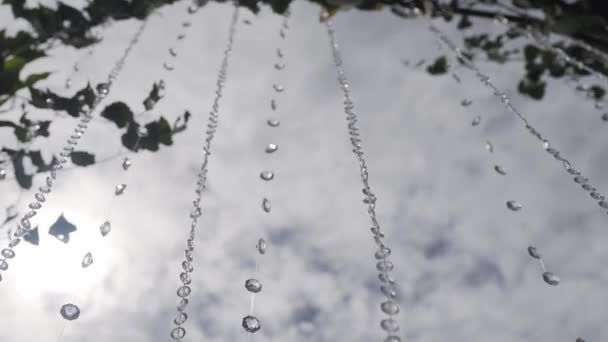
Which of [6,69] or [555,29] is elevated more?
[555,29]

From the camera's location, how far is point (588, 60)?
371 centimetres

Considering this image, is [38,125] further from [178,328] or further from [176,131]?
[178,328]

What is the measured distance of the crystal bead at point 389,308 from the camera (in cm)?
206

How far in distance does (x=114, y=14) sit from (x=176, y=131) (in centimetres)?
118

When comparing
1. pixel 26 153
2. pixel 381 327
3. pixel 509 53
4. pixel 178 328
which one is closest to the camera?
pixel 381 327

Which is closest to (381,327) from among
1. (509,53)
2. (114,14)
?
(114,14)

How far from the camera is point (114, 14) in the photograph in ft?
12.3

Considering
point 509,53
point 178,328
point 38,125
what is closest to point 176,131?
point 38,125

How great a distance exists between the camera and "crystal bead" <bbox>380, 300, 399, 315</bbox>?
6.77 ft

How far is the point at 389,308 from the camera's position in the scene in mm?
2068

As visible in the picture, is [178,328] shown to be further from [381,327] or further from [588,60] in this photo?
[588,60]

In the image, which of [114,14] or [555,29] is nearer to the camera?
[555,29]

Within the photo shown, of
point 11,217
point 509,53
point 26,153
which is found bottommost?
point 11,217

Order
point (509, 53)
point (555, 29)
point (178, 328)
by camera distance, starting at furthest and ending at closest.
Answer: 1. point (509, 53)
2. point (555, 29)
3. point (178, 328)
